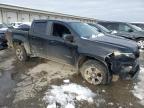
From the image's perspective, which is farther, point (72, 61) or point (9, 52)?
point (9, 52)

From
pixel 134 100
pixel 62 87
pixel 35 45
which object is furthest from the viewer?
pixel 35 45

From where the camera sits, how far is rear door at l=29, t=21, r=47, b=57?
646cm

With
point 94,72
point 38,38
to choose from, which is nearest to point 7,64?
point 38,38

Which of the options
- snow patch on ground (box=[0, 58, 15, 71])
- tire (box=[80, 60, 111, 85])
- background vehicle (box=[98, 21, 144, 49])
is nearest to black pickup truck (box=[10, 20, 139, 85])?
tire (box=[80, 60, 111, 85])

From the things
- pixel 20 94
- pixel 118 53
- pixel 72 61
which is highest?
pixel 118 53

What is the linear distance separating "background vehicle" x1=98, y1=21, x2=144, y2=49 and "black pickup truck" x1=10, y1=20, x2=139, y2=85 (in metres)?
6.28

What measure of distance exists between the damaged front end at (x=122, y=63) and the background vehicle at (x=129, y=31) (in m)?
7.05

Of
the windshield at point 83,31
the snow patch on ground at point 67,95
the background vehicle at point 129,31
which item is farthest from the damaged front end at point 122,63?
the background vehicle at point 129,31

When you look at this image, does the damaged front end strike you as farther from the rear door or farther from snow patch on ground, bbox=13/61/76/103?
the rear door

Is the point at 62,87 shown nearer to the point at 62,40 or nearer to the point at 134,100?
the point at 62,40

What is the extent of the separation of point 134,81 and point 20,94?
3392 millimetres

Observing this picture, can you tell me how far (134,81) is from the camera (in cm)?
562

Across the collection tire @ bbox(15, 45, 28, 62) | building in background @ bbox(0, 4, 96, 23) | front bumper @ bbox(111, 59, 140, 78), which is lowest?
tire @ bbox(15, 45, 28, 62)

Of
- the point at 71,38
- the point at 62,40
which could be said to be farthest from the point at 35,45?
the point at 71,38
